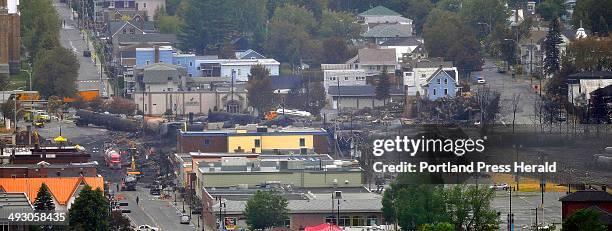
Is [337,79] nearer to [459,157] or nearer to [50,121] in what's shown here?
[50,121]

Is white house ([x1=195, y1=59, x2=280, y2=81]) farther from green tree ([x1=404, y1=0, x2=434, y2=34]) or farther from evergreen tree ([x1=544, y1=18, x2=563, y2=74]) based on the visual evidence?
evergreen tree ([x1=544, y1=18, x2=563, y2=74])

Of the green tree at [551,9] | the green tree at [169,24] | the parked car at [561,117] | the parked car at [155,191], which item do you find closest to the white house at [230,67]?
the green tree at [169,24]

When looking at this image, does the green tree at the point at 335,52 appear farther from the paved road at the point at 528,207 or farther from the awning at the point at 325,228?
the awning at the point at 325,228

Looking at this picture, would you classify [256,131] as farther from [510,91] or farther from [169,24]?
[169,24]

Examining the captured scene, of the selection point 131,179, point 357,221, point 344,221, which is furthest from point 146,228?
point 131,179

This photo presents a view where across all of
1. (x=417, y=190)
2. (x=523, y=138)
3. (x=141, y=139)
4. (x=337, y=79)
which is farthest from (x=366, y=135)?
(x=523, y=138)

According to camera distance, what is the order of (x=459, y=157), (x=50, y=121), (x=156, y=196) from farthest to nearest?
(x=50, y=121) → (x=156, y=196) → (x=459, y=157)
